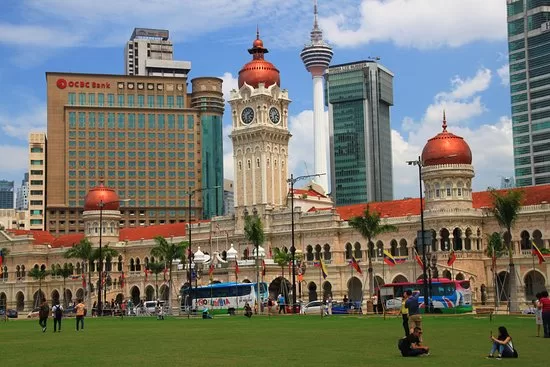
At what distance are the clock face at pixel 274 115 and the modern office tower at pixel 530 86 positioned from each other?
69.7 metres

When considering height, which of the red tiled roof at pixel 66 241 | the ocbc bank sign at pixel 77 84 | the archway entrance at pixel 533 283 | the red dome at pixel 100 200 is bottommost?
the archway entrance at pixel 533 283

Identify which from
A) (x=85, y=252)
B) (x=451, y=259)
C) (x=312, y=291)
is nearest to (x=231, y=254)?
(x=312, y=291)

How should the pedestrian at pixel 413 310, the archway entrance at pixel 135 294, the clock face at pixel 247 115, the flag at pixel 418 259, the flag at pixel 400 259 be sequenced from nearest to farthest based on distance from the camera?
the pedestrian at pixel 413 310 < the flag at pixel 418 259 < the flag at pixel 400 259 < the clock face at pixel 247 115 < the archway entrance at pixel 135 294

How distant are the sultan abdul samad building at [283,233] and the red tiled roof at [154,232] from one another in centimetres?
25

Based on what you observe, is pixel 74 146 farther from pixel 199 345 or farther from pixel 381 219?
pixel 199 345

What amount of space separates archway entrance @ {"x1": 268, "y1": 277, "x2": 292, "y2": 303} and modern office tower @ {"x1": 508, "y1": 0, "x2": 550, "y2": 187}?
74455 mm

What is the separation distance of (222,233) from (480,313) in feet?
189

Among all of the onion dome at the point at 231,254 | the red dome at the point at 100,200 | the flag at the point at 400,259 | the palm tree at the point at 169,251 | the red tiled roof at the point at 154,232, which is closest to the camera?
the flag at the point at 400,259

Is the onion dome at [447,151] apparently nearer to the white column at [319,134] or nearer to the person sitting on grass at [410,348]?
the person sitting on grass at [410,348]

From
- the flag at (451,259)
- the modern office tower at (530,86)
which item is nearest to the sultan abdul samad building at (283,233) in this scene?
the flag at (451,259)

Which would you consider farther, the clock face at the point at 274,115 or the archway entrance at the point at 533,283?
the clock face at the point at 274,115

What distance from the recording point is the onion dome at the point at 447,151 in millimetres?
88625

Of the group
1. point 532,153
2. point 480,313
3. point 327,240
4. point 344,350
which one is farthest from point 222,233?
point 344,350

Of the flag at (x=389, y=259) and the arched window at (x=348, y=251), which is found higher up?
the arched window at (x=348, y=251)
